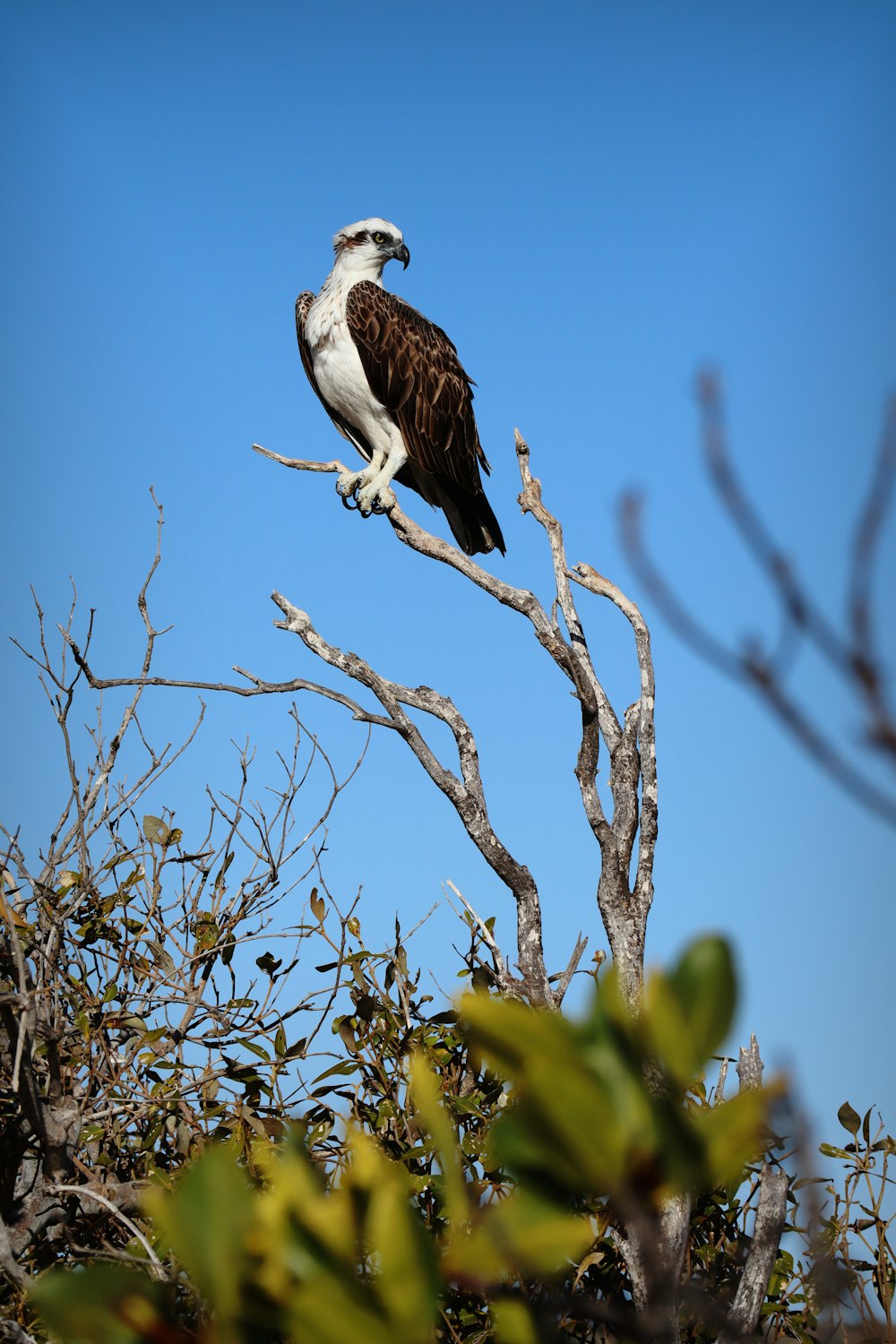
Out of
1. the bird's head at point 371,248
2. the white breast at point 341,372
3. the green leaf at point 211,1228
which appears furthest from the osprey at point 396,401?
the green leaf at point 211,1228

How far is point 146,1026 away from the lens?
11.2ft

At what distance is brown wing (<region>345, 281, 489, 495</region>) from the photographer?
6617mm

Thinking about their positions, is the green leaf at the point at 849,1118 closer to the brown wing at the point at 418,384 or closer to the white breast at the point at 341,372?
the brown wing at the point at 418,384

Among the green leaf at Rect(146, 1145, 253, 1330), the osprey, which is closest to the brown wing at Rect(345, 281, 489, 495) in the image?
the osprey

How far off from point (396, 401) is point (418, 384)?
197 millimetres

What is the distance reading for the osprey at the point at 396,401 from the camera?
21.6 ft

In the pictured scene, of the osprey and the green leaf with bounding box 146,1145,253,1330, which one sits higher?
the osprey

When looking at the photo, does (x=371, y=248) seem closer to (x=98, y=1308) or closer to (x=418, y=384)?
(x=418, y=384)

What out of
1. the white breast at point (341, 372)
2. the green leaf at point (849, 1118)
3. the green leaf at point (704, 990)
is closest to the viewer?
the green leaf at point (704, 990)

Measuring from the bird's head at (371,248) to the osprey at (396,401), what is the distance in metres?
0.25

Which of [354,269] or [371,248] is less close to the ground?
[371,248]

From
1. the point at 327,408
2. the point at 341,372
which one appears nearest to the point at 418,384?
the point at 341,372

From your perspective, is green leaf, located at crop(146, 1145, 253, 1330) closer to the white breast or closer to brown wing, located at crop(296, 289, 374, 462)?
the white breast

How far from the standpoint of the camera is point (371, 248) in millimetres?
7527
